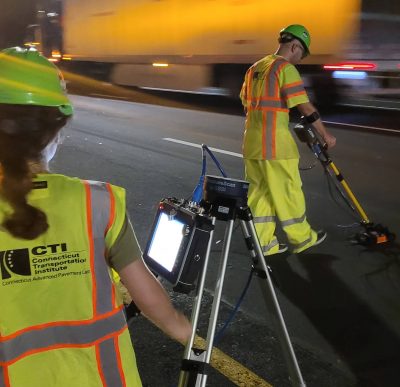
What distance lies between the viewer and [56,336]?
1530mm

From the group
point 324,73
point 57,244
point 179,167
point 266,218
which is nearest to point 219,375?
point 266,218

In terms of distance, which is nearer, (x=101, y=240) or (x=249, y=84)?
(x=101, y=240)

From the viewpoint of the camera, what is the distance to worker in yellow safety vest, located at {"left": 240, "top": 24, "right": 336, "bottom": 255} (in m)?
4.79

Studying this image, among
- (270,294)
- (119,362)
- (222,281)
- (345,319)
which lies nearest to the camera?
(119,362)

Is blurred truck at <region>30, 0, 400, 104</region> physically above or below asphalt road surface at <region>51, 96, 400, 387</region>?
above

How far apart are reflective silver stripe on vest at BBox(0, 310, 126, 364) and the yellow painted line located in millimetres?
1903

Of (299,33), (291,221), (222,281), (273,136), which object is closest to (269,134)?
(273,136)

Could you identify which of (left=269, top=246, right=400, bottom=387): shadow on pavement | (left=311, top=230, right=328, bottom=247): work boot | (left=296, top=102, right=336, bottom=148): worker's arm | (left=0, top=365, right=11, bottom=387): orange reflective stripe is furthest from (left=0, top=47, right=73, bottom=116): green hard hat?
(left=311, top=230, right=328, bottom=247): work boot

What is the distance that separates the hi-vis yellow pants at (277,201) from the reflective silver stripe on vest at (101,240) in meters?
3.34

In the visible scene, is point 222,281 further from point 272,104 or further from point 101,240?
point 272,104

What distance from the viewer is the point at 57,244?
1506 millimetres

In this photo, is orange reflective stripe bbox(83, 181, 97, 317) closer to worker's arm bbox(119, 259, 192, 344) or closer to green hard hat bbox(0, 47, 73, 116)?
worker's arm bbox(119, 259, 192, 344)

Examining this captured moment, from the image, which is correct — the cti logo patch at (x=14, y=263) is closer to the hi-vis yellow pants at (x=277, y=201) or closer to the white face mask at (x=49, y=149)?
the white face mask at (x=49, y=149)

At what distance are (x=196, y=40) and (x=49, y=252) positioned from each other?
1560 cm
